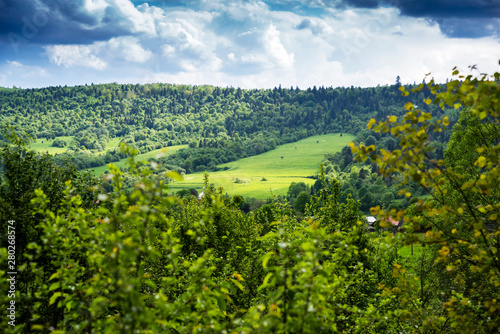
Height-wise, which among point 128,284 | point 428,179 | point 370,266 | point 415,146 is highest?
point 415,146

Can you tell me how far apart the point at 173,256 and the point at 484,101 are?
4702mm

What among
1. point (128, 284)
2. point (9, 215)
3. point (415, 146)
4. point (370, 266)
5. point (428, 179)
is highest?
point (415, 146)

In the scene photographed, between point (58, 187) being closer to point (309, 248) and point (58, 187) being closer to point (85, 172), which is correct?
point (85, 172)

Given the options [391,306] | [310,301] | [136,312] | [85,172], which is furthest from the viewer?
[85,172]

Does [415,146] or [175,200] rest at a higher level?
[415,146]

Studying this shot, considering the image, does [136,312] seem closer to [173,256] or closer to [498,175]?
[173,256]

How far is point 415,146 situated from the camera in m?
5.51

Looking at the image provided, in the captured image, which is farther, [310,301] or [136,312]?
[310,301]

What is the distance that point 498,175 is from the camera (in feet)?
17.0

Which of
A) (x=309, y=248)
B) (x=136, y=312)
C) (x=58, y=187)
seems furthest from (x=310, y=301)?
(x=58, y=187)

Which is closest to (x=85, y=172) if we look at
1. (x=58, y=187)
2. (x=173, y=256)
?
(x=58, y=187)

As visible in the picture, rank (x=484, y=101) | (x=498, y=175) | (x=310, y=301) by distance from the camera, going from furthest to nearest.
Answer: (x=498, y=175) < (x=484, y=101) < (x=310, y=301)

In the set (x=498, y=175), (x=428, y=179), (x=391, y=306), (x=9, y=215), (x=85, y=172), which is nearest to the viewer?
(x=498, y=175)

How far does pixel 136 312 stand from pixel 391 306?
34.8ft
